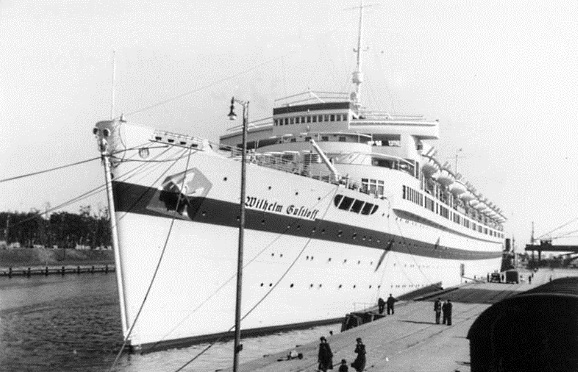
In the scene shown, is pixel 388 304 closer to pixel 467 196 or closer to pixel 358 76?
pixel 358 76

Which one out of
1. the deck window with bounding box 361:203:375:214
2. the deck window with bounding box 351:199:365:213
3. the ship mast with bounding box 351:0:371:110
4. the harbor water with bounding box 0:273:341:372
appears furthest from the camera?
the ship mast with bounding box 351:0:371:110

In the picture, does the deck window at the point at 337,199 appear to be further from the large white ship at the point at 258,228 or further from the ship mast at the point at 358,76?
the ship mast at the point at 358,76

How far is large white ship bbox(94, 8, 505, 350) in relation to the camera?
51.3 ft

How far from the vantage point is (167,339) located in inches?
625

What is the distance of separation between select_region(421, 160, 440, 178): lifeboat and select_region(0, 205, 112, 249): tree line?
2390 inches

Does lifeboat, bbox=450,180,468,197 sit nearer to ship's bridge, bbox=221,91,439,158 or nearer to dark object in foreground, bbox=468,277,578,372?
ship's bridge, bbox=221,91,439,158

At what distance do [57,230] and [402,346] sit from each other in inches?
2961

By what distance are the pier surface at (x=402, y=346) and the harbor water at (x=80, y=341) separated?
6.45 feet

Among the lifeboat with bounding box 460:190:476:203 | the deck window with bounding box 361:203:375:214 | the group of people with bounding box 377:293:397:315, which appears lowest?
the group of people with bounding box 377:293:397:315

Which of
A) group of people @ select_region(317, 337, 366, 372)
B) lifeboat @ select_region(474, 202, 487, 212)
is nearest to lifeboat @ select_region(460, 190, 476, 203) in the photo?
lifeboat @ select_region(474, 202, 487, 212)

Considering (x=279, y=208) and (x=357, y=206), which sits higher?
(x=357, y=206)

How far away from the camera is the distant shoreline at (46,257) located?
64.0 m

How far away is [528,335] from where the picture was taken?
7625 mm

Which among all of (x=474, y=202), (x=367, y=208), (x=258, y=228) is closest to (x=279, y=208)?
(x=258, y=228)
